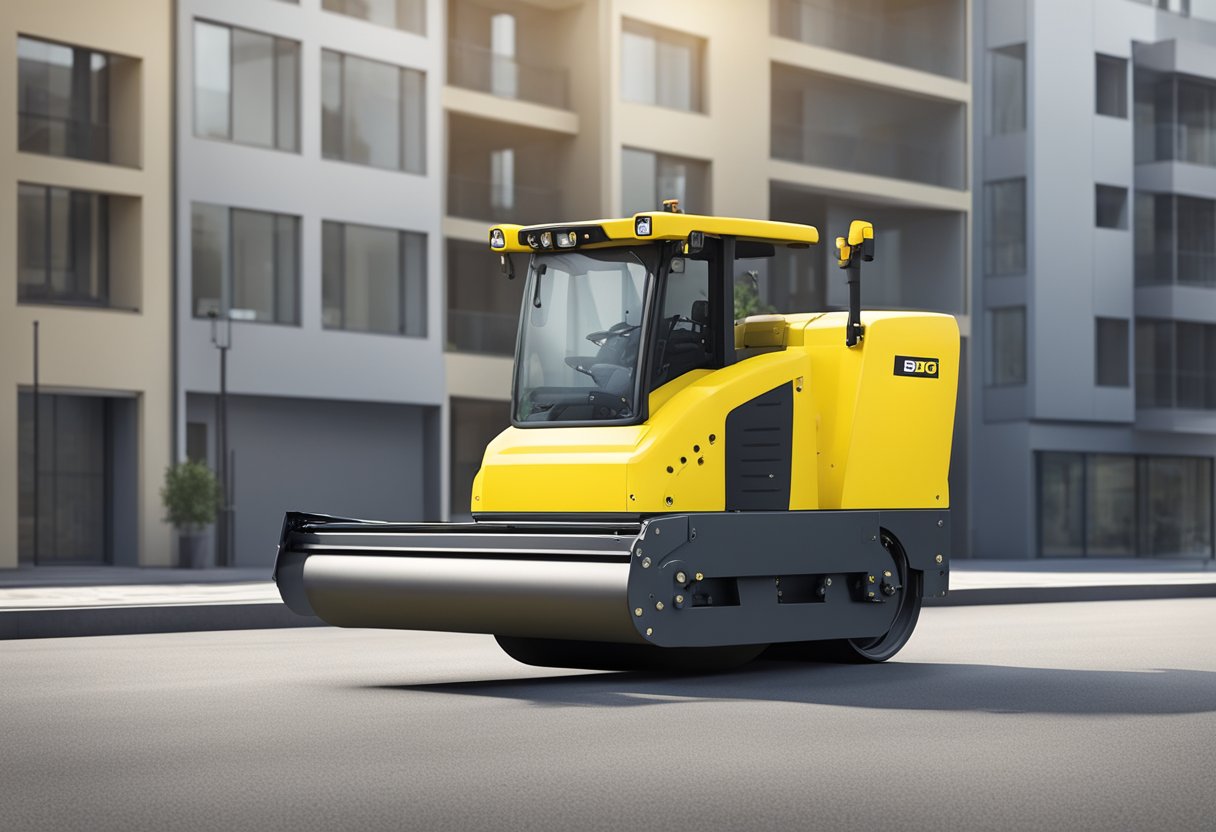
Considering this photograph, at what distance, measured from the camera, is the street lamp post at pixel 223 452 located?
34719 millimetres

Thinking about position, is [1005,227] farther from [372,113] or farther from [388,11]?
[372,113]

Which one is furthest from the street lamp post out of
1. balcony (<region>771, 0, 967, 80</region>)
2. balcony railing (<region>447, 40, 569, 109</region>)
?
balcony (<region>771, 0, 967, 80</region>)

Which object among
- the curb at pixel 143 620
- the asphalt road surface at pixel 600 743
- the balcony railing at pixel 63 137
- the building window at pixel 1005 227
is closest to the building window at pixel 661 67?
the building window at pixel 1005 227

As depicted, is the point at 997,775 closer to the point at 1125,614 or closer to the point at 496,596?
the point at 496,596

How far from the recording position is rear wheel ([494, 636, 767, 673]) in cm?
1359

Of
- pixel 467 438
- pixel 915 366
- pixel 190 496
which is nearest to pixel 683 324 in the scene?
pixel 915 366

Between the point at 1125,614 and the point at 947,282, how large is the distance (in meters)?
25.6

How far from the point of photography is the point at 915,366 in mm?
14125

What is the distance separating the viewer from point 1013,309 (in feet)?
158

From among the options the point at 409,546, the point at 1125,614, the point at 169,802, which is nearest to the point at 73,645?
the point at 409,546

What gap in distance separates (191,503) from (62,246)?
202 inches

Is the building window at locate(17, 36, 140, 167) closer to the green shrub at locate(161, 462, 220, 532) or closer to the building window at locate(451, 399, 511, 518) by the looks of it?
the green shrub at locate(161, 462, 220, 532)

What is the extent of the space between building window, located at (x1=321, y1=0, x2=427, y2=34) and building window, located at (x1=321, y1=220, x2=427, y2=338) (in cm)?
405

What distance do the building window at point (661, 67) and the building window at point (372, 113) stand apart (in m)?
4.66
